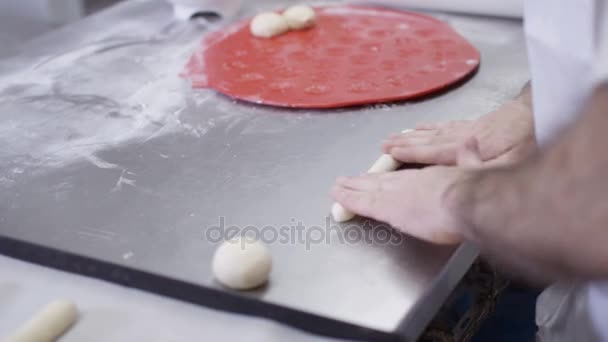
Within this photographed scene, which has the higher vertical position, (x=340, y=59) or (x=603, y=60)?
(x=603, y=60)

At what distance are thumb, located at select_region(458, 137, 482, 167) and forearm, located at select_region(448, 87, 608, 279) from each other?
22 cm

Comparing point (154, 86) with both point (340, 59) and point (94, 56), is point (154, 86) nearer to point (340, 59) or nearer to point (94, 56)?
point (94, 56)

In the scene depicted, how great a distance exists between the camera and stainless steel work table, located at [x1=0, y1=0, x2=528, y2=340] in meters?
1.02

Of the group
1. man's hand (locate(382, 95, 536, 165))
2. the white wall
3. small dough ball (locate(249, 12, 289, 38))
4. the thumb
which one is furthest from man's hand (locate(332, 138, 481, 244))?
the white wall

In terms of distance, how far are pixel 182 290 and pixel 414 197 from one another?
0.34m

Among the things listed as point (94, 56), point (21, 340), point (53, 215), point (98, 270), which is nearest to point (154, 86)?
point (94, 56)

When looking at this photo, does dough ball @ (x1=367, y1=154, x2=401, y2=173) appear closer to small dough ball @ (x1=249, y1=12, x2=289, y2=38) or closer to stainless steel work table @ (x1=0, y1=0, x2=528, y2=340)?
stainless steel work table @ (x1=0, y1=0, x2=528, y2=340)

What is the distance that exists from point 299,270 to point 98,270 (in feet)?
0.91

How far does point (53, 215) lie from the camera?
1.19 m

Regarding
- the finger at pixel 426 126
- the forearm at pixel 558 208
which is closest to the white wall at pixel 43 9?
the finger at pixel 426 126

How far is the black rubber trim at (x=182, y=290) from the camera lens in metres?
0.96

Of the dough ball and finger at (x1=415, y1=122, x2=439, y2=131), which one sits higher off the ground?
finger at (x1=415, y1=122, x2=439, y2=131)

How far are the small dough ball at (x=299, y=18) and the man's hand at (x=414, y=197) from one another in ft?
2.41

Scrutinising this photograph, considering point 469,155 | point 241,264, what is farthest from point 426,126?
point 241,264
